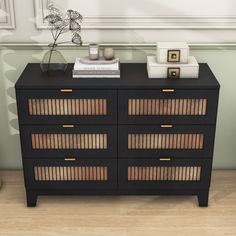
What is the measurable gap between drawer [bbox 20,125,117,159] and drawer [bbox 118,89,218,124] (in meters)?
0.17

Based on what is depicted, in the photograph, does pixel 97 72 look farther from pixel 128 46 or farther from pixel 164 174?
pixel 164 174

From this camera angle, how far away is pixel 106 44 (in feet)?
10.9

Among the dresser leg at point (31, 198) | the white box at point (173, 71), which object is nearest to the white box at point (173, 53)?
the white box at point (173, 71)

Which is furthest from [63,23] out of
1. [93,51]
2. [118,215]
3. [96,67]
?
[118,215]

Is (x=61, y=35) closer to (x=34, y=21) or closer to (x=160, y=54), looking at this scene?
(x=34, y=21)

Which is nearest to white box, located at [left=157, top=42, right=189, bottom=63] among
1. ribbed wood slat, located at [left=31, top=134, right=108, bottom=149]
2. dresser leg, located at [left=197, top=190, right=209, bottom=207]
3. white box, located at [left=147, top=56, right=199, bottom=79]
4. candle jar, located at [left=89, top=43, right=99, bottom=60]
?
white box, located at [left=147, top=56, right=199, bottom=79]

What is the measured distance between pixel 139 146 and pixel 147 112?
254 millimetres

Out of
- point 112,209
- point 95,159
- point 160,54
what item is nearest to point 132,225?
point 112,209

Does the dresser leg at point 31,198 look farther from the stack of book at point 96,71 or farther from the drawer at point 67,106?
the stack of book at point 96,71

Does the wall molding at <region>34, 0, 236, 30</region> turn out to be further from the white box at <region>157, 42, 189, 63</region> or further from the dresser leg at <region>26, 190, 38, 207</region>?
the dresser leg at <region>26, 190, 38, 207</region>

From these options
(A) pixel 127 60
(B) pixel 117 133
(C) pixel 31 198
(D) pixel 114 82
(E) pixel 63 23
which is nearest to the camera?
(D) pixel 114 82

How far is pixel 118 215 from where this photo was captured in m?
3.24

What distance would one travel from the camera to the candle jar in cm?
310

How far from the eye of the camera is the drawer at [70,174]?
3176 mm
